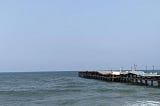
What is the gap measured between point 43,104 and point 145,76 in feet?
101

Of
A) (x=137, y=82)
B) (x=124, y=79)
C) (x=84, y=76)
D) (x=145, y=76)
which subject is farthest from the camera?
(x=84, y=76)

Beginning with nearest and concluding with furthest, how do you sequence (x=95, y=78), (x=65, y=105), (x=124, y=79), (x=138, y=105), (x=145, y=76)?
(x=138, y=105) < (x=65, y=105) < (x=145, y=76) < (x=124, y=79) < (x=95, y=78)

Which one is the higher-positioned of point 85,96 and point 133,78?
point 133,78

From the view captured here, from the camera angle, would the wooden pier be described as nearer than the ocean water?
No

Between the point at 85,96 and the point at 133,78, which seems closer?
the point at 85,96

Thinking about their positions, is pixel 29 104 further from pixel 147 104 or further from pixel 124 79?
pixel 124 79

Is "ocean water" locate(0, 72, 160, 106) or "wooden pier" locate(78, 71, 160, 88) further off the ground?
"wooden pier" locate(78, 71, 160, 88)

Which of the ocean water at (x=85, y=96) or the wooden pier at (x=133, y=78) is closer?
the ocean water at (x=85, y=96)

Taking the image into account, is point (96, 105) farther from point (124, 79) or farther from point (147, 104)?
point (124, 79)

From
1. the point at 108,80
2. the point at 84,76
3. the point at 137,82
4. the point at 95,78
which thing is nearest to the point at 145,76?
the point at 137,82

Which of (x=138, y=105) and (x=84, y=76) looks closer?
(x=138, y=105)

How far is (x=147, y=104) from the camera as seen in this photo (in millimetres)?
34812

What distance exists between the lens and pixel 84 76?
388 feet

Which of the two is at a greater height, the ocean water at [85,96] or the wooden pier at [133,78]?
the wooden pier at [133,78]
